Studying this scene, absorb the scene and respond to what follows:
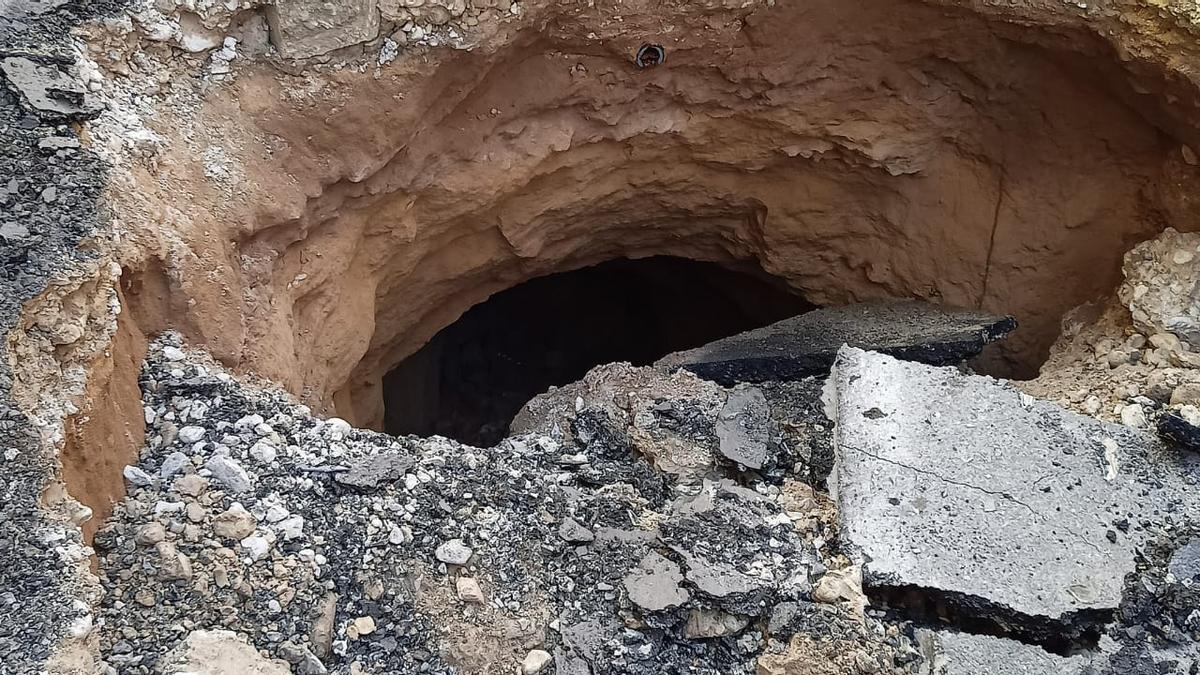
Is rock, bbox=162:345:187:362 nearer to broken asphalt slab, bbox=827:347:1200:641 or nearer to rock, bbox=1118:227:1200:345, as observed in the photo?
broken asphalt slab, bbox=827:347:1200:641

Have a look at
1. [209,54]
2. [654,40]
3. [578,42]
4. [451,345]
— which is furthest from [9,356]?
[451,345]

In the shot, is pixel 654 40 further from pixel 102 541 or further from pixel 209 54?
pixel 102 541

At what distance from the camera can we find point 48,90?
84.0 inches

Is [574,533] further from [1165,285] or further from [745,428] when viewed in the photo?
[1165,285]

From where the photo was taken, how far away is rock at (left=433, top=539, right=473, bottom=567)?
202 centimetres

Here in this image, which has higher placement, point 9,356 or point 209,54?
point 209,54

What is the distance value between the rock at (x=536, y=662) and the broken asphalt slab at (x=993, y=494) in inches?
30.5

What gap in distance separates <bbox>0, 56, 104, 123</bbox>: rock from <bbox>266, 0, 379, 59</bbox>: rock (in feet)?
1.78

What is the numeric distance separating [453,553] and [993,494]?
135cm

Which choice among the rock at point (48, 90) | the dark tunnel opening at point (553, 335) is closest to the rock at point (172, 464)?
the rock at point (48, 90)

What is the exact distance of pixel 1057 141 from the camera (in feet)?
11.1

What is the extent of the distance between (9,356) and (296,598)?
76 centimetres

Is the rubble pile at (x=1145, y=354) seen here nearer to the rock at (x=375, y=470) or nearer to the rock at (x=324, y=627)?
the rock at (x=375, y=470)

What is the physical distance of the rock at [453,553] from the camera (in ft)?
6.62
